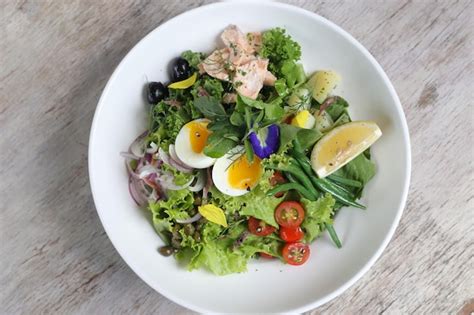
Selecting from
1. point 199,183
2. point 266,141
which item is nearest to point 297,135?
point 266,141

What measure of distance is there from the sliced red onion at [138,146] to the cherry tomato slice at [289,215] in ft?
1.97

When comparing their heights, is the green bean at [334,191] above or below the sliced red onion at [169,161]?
below

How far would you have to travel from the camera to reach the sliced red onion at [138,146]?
229 cm

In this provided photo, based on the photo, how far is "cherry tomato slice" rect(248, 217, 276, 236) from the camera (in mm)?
2244

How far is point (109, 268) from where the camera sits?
245 centimetres

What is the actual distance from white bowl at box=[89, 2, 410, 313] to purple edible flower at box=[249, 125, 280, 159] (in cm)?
41

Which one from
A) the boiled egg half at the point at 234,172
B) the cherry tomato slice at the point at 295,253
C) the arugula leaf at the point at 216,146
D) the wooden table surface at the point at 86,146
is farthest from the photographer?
the wooden table surface at the point at 86,146

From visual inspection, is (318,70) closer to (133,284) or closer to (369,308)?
(369,308)

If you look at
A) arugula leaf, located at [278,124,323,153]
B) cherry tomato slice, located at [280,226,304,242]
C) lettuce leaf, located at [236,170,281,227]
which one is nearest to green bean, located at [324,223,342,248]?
cherry tomato slice, located at [280,226,304,242]

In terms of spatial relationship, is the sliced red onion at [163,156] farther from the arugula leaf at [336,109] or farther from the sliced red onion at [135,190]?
the arugula leaf at [336,109]

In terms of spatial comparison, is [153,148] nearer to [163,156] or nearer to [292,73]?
[163,156]

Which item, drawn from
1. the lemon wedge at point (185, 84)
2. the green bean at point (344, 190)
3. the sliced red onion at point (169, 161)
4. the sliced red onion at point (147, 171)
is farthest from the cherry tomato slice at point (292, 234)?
the lemon wedge at point (185, 84)

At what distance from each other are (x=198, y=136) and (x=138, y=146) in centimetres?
30

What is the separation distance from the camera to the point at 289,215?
224cm
